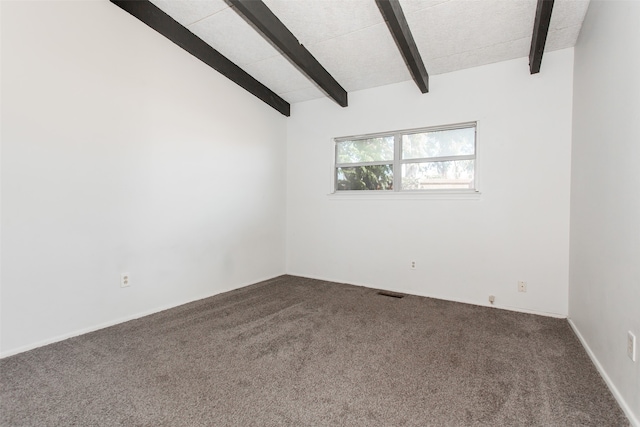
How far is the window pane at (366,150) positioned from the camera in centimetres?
389

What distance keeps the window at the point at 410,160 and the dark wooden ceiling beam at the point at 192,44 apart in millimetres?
1285

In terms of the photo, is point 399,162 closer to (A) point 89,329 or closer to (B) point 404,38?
(B) point 404,38

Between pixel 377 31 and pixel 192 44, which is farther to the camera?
pixel 192 44

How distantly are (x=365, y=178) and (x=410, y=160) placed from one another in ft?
2.13

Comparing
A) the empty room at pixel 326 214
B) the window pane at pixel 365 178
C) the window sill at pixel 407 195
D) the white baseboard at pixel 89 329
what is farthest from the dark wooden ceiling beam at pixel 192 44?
the white baseboard at pixel 89 329

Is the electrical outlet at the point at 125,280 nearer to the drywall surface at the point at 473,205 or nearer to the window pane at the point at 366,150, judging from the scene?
the drywall surface at the point at 473,205

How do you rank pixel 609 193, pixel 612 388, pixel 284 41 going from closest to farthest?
pixel 612 388 < pixel 609 193 < pixel 284 41

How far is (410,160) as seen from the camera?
12.2ft

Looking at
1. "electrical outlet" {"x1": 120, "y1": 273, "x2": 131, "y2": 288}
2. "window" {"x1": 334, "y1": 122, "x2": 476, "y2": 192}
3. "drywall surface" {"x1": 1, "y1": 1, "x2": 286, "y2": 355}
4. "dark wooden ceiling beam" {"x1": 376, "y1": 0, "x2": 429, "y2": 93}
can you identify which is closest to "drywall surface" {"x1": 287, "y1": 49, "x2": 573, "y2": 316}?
"window" {"x1": 334, "y1": 122, "x2": 476, "y2": 192}

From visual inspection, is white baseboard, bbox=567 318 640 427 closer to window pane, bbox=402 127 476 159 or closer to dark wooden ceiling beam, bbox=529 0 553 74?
window pane, bbox=402 127 476 159

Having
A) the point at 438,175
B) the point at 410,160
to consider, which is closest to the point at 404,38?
the point at 410,160

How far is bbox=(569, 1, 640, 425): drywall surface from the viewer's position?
4.78 ft

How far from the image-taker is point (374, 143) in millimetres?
3992

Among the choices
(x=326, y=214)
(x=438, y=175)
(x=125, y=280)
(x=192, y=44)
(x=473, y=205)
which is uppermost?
(x=192, y=44)
